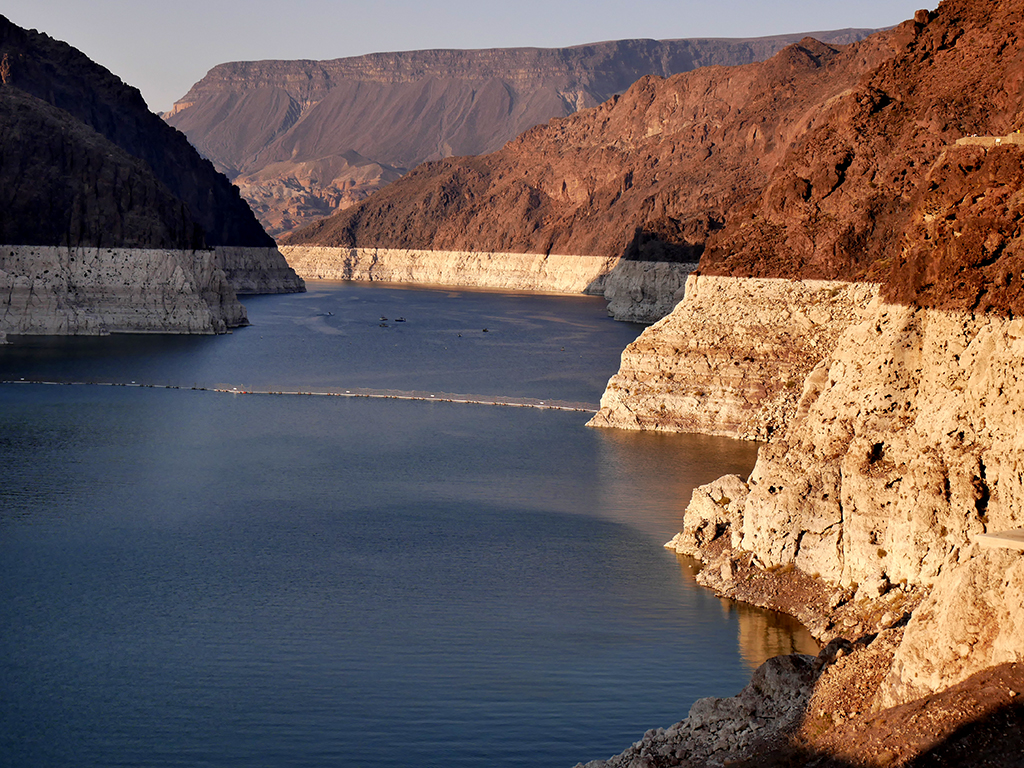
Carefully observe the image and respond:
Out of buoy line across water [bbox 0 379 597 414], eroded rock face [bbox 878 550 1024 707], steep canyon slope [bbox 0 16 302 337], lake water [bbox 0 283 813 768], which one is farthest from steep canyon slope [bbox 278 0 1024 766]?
steep canyon slope [bbox 0 16 302 337]

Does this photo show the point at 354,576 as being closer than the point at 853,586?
No

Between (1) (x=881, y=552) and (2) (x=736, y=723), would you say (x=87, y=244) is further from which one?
(2) (x=736, y=723)

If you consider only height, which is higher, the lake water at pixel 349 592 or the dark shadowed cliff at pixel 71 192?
the dark shadowed cliff at pixel 71 192

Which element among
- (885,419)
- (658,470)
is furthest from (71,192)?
(885,419)

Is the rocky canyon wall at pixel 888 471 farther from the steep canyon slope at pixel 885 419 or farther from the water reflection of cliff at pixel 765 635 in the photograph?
the water reflection of cliff at pixel 765 635

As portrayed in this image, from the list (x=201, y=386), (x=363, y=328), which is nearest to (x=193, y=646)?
(x=201, y=386)

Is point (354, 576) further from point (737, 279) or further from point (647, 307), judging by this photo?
point (647, 307)

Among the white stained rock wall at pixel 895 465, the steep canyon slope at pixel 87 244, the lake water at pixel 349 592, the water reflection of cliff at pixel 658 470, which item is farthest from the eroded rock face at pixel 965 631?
the steep canyon slope at pixel 87 244
